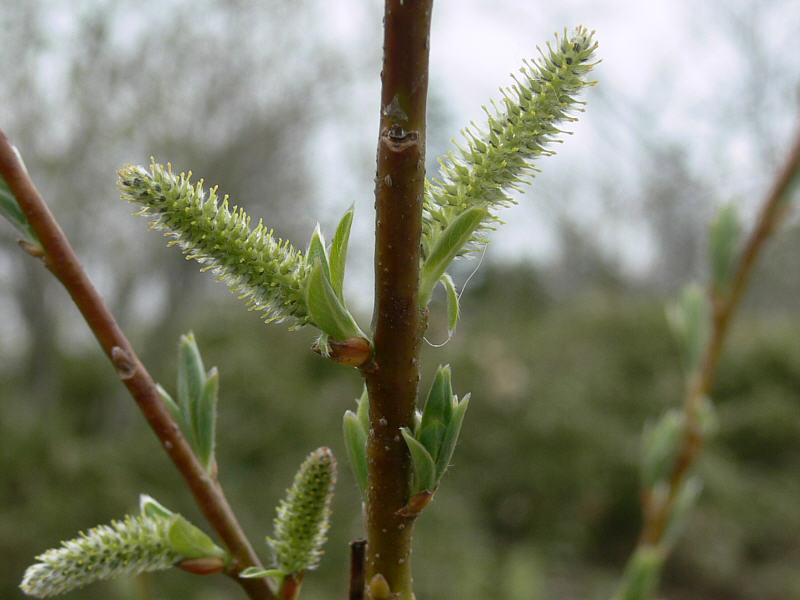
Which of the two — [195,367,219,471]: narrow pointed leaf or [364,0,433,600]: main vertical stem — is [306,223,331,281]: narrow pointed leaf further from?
[195,367,219,471]: narrow pointed leaf

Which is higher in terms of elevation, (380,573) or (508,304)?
(508,304)

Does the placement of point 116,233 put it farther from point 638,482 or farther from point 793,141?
point 793,141

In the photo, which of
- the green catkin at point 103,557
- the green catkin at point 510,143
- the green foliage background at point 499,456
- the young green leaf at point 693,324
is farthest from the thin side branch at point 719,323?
the green foliage background at point 499,456

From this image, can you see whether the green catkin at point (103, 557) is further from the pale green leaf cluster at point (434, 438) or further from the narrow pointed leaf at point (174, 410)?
the pale green leaf cluster at point (434, 438)

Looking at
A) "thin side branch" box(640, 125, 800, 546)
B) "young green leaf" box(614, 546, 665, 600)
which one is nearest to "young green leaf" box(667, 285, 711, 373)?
"thin side branch" box(640, 125, 800, 546)

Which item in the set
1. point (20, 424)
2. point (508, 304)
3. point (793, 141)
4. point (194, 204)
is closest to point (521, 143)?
point (194, 204)

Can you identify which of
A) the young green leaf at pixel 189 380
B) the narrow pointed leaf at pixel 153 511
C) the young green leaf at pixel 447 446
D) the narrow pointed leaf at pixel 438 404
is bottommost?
the narrow pointed leaf at pixel 153 511
